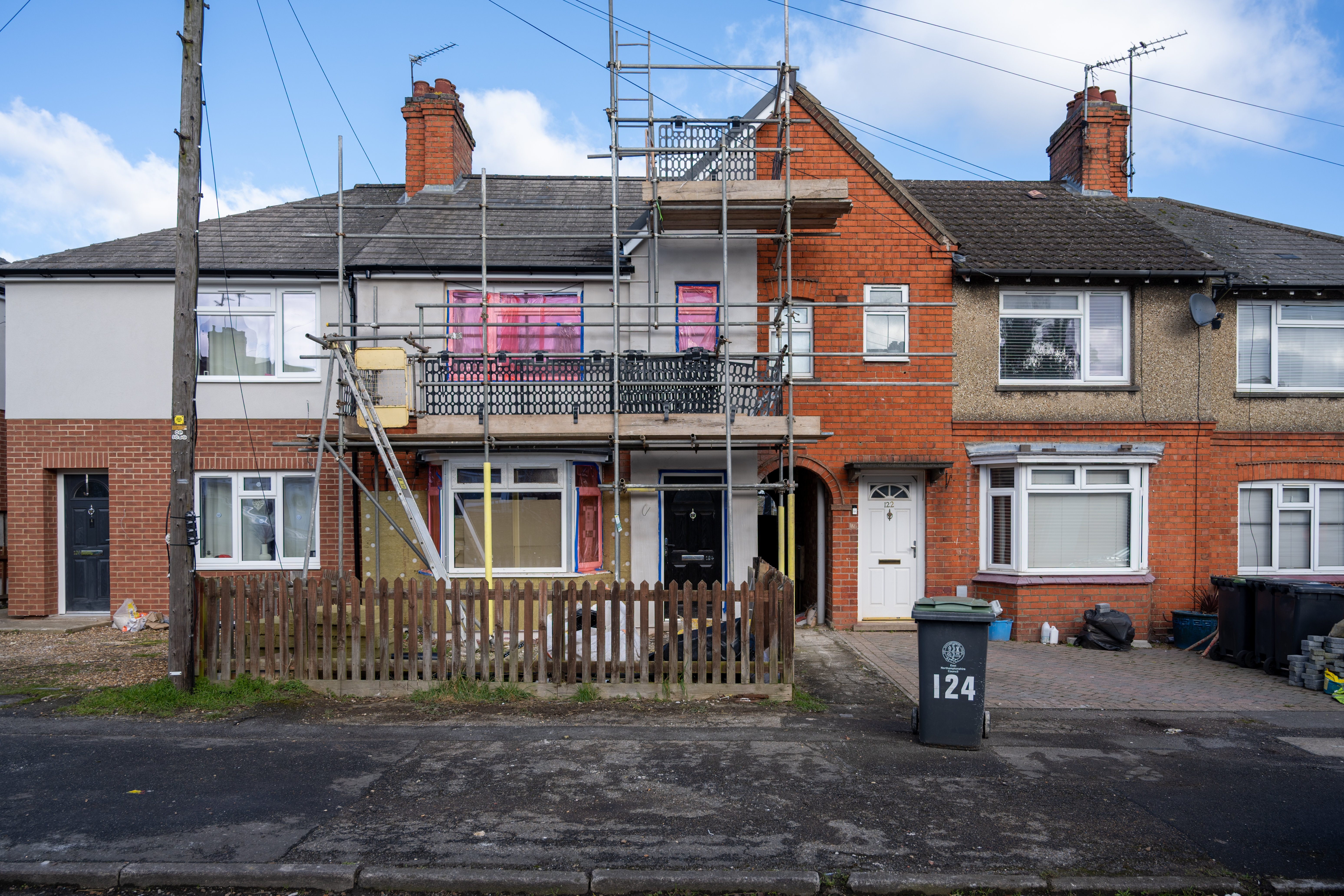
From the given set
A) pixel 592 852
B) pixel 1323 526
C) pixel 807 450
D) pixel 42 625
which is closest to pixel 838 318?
pixel 807 450

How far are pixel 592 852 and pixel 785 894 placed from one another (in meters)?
1.14

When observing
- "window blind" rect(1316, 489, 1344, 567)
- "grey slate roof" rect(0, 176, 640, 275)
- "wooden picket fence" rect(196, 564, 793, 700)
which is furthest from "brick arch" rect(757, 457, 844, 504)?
"window blind" rect(1316, 489, 1344, 567)

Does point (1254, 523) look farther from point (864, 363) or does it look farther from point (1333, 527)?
point (864, 363)

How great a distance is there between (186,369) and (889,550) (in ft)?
31.8

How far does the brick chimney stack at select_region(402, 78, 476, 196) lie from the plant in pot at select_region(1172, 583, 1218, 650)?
45.8ft

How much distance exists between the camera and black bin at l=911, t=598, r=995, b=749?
267 inches

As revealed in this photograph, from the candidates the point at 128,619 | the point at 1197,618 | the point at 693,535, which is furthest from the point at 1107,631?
the point at 128,619

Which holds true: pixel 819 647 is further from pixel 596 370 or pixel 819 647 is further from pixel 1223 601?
pixel 1223 601

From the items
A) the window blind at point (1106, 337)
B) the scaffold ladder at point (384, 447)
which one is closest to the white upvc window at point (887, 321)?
the window blind at point (1106, 337)

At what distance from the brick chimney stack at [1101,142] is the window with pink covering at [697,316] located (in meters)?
8.27

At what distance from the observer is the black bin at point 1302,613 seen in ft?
31.6

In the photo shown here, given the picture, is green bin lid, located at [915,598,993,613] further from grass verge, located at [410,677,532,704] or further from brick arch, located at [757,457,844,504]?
brick arch, located at [757,457,844,504]

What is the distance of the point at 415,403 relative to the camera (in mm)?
11148

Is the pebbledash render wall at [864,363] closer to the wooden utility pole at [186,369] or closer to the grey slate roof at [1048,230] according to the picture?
the grey slate roof at [1048,230]
